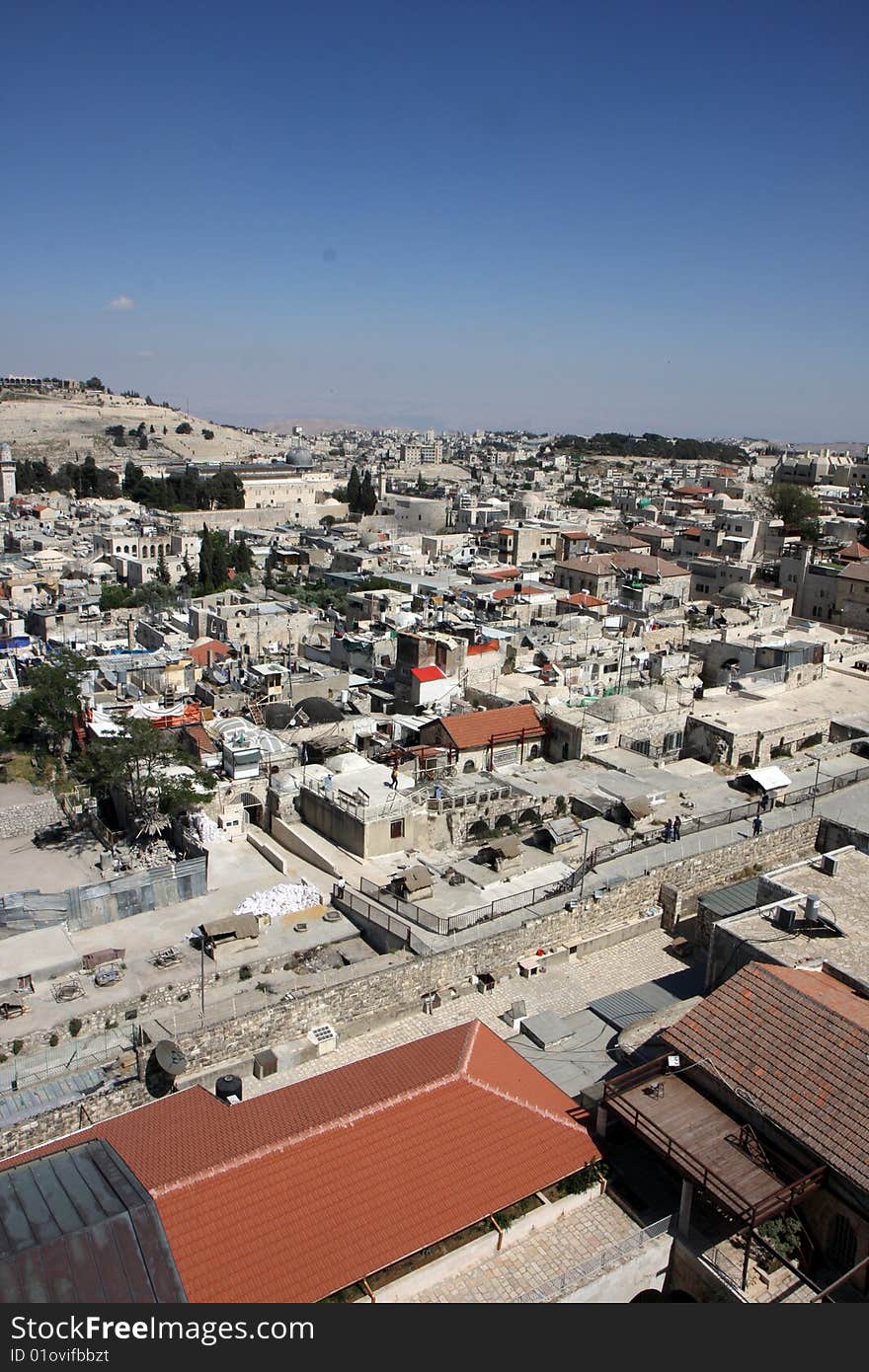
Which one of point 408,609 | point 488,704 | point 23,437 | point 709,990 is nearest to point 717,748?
point 488,704

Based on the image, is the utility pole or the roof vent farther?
the utility pole

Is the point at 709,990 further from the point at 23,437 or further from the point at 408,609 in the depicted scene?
the point at 23,437

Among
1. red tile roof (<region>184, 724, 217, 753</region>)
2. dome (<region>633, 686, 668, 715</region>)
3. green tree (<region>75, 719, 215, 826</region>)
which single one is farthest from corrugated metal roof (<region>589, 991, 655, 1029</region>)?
red tile roof (<region>184, 724, 217, 753</region>)

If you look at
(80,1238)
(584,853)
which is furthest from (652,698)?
(80,1238)

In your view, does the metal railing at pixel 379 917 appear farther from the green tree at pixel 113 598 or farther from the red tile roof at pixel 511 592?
the green tree at pixel 113 598

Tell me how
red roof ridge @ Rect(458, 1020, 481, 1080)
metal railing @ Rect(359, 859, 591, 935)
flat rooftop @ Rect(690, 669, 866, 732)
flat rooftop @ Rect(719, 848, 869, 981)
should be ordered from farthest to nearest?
flat rooftop @ Rect(690, 669, 866, 732) < metal railing @ Rect(359, 859, 591, 935) < flat rooftop @ Rect(719, 848, 869, 981) < red roof ridge @ Rect(458, 1020, 481, 1080)

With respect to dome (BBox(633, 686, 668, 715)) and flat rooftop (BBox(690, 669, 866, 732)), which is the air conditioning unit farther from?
dome (BBox(633, 686, 668, 715))

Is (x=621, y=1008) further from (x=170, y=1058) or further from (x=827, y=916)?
(x=170, y=1058)
